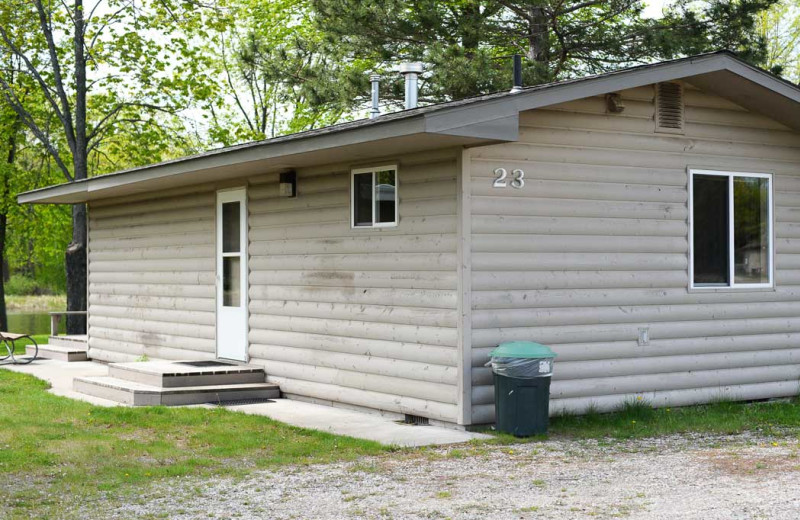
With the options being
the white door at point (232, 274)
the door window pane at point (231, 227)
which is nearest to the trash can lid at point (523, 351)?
the white door at point (232, 274)

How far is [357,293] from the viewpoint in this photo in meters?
10.3

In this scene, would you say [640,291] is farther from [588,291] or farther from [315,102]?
[315,102]

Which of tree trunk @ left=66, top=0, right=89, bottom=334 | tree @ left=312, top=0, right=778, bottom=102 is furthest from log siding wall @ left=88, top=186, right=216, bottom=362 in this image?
tree @ left=312, top=0, right=778, bottom=102

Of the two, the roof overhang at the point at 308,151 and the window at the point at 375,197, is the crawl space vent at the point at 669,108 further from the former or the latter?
the window at the point at 375,197

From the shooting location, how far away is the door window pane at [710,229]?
10.5 metres

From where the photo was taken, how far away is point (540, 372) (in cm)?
863

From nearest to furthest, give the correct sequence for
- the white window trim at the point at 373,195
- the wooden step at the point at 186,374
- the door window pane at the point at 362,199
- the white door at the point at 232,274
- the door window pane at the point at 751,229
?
the white window trim at the point at 373,195 → the door window pane at the point at 362,199 → the door window pane at the point at 751,229 → the wooden step at the point at 186,374 → the white door at the point at 232,274

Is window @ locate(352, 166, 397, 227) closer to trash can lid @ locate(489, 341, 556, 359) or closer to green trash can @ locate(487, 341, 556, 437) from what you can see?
trash can lid @ locate(489, 341, 556, 359)

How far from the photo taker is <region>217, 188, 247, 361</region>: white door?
12.2 metres

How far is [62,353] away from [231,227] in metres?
5.54

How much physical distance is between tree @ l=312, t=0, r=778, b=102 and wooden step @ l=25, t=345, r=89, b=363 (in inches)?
317

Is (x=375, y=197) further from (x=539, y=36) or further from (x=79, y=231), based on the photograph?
(x=79, y=231)

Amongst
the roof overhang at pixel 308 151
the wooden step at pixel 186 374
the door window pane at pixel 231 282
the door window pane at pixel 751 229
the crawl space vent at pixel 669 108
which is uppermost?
the crawl space vent at pixel 669 108

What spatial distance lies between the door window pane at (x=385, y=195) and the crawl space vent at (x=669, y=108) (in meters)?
2.73
